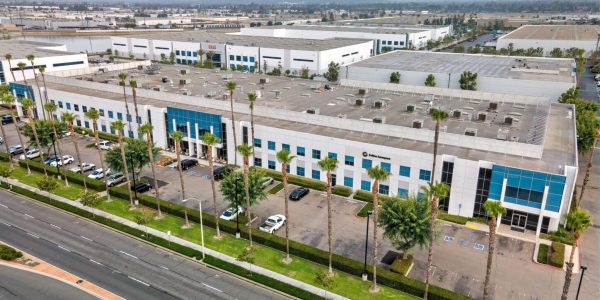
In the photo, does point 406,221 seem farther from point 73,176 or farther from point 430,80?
point 430,80

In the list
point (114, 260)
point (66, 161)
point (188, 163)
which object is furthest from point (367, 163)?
point (66, 161)

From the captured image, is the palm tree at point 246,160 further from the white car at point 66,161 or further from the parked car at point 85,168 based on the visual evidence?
the white car at point 66,161

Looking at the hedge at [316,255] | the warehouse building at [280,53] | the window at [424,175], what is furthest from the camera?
the warehouse building at [280,53]

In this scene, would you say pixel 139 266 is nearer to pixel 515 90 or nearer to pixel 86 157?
pixel 86 157

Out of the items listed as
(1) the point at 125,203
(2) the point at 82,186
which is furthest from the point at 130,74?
(1) the point at 125,203

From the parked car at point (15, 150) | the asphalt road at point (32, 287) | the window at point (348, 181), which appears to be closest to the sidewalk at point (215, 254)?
the asphalt road at point (32, 287)

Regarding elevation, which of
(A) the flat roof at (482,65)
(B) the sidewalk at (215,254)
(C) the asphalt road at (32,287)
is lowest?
(B) the sidewalk at (215,254)
